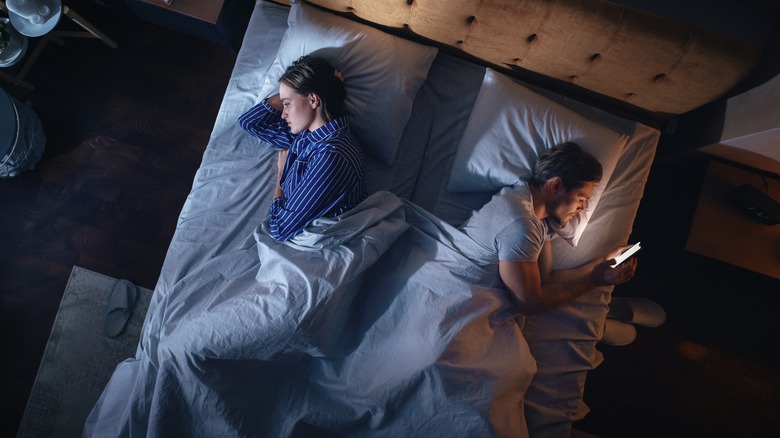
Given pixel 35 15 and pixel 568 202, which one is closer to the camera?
pixel 568 202

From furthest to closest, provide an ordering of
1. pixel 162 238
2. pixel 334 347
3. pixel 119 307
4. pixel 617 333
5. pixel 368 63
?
pixel 162 238 < pixel 119 307 < pixel 617 333 < pixel 368 63 < pixel 334 347

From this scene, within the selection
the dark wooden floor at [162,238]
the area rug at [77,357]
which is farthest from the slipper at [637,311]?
the area rug at [77,357]

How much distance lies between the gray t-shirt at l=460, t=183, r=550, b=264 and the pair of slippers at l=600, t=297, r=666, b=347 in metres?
0.69

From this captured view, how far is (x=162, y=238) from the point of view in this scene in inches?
88.3

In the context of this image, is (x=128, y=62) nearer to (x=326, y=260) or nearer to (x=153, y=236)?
(x=153, y=236)

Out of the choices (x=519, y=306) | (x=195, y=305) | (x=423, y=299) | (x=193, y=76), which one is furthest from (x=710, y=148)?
(x=193, y=76)

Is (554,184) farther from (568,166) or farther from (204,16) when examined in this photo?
(204,16)

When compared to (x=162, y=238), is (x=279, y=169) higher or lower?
higher

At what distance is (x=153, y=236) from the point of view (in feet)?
7.36

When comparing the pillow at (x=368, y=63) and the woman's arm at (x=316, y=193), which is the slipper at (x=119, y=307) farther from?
the pillow at (x=368, y=63)

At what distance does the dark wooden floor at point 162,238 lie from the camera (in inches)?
81.7

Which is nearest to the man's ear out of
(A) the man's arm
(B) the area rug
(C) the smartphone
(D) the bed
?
(D) the bed

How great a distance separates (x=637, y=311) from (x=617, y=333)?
163 mm

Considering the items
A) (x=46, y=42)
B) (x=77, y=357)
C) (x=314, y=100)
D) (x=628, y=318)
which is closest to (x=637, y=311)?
(x=628, y=318)
